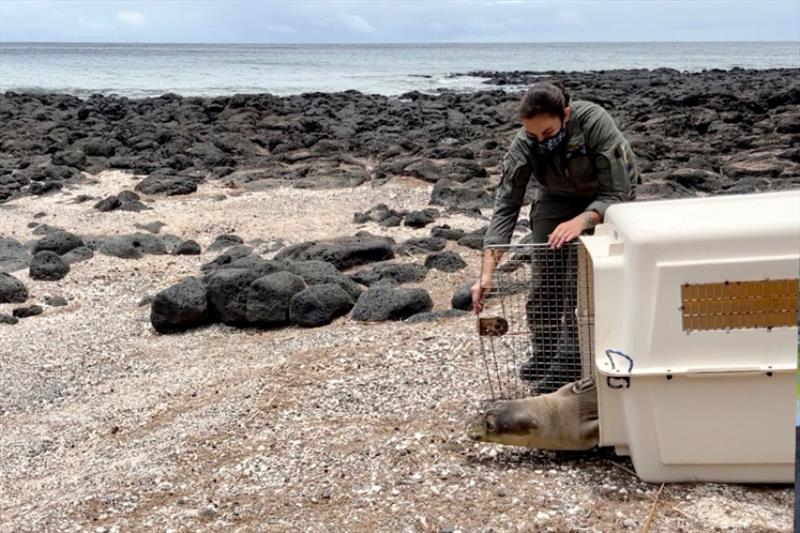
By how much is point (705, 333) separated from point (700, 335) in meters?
0.02

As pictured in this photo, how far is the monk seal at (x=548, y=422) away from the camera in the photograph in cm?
411

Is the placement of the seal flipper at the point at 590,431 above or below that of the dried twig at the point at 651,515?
above

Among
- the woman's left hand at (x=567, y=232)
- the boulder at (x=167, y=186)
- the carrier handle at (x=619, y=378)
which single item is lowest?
the boulder at (x=167, y=186)

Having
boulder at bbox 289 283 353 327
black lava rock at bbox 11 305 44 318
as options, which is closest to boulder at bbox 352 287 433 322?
boulder at bbox 289 283 353 327

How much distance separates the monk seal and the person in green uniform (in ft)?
1.74

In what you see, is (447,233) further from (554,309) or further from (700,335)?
(700,335)

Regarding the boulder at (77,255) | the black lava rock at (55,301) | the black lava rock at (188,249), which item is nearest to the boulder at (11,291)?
the black lava rock at (55,301)

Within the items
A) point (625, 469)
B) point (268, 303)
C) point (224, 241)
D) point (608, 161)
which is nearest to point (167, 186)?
point (224, 241)

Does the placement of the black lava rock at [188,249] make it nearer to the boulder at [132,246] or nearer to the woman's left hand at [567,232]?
the boulder at [132,246]

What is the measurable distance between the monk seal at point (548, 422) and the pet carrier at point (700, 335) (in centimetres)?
15

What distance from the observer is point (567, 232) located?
438cm

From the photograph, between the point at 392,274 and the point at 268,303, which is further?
the point at 392,274

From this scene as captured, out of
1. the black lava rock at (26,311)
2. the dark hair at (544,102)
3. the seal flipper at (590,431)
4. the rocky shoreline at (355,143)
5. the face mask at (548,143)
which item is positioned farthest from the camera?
the rocky shoreline at (355,143)

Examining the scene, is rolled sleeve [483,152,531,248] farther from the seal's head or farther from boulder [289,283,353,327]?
boulder [289,283,353,327]
